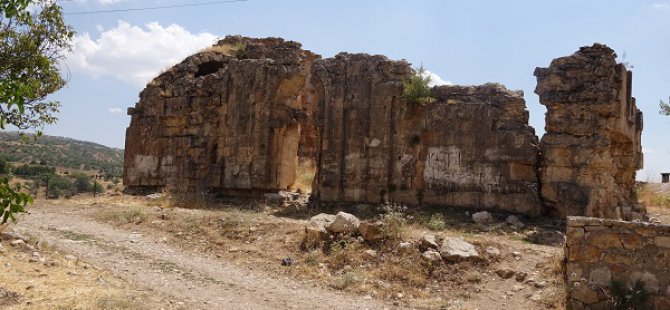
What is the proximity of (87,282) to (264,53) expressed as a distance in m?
10.0

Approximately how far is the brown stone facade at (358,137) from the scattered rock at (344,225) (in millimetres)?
3146

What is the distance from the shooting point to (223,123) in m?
15.4

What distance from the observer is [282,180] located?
14586mm

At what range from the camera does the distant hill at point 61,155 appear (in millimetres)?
47812

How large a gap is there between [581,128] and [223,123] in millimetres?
8929

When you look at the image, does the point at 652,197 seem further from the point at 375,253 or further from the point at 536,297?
the point at 375,253

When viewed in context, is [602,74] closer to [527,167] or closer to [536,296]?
[527,167]

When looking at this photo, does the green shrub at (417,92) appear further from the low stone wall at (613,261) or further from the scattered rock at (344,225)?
the low stone wall at (613,261)

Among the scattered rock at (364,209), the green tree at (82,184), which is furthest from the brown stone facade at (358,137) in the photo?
the green tree at (82,184)

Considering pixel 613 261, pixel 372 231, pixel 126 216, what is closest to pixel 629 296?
pixel 613 261

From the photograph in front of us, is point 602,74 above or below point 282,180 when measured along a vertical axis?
above

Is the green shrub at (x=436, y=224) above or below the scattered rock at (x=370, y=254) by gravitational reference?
above

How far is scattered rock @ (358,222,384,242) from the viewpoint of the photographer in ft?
30.0

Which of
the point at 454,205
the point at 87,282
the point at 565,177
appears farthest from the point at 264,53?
the point at 87,282
